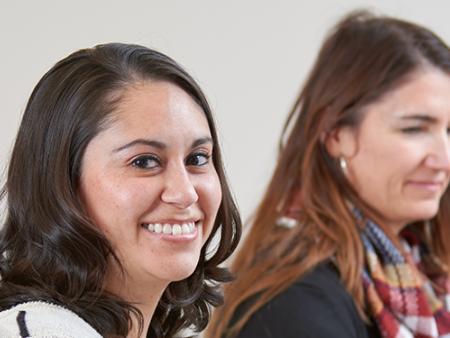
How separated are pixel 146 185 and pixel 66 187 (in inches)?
3.0

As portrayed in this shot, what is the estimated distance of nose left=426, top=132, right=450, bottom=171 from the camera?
1.89m

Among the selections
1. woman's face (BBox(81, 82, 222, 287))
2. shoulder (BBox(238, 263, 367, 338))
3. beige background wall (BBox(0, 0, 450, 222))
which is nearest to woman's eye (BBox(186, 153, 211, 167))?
woman's face (BBox(81, 82, 222, 287))

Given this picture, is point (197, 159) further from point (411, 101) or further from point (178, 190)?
point (411, 101)

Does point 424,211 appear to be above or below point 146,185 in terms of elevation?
below

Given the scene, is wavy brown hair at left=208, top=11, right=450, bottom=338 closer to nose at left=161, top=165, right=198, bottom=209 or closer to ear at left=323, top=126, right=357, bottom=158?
ear at left=323, top=126, right=357, bottom=158

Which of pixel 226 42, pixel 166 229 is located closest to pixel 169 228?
pixel 166 229

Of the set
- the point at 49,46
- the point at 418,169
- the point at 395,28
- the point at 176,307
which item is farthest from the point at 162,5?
the point at 176,307

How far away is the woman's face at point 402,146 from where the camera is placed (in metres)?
1.87

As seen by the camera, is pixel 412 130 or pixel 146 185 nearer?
pixel 146 185

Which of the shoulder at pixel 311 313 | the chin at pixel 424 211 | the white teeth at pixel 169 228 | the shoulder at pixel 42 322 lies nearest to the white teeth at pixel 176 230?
the white teeth at pixel 169 228

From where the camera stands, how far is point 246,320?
1.78 metres

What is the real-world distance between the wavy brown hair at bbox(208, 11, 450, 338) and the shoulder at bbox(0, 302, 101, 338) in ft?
2.74

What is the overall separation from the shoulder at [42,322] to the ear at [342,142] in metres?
1.00

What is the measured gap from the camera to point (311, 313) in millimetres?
1739
